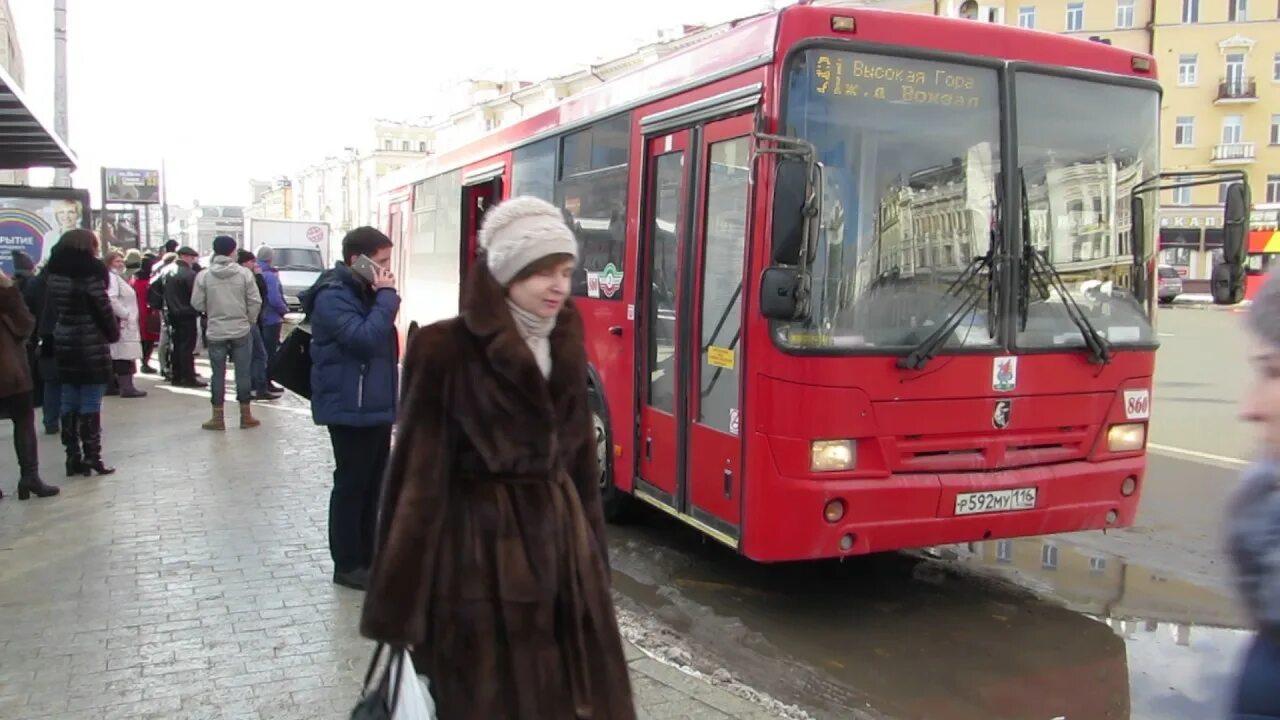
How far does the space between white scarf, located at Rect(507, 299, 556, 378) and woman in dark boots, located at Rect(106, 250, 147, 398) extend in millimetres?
10482

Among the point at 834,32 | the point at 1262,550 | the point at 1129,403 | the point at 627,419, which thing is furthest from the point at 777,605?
the point at 1262,550

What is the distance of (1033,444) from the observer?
5.55 metres

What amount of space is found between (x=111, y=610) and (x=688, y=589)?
10.3ft

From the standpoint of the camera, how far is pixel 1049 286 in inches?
217

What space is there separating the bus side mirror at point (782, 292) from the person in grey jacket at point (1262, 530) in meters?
3.06

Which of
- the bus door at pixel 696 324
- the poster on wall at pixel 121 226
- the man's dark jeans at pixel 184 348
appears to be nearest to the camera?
the bus door at pixel 696 324

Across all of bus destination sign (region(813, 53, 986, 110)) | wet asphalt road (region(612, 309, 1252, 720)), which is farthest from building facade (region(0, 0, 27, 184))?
bus destination sign (region(813, 53, 986, 110))

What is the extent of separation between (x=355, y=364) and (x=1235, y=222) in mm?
5000

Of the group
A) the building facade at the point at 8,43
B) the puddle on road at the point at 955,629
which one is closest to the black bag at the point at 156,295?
the puddle on road at the point at 955,629

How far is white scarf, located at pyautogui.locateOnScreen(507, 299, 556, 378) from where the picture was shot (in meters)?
2.71

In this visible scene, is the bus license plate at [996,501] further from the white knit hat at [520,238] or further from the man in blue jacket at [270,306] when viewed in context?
the man in blue jacket at [270,306]

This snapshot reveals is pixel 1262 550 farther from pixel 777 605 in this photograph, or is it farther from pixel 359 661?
pixel 777 605

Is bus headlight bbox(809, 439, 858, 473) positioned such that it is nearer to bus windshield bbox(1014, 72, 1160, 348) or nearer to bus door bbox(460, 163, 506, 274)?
bus windshield bbox(1014, 72, 1160, 348)

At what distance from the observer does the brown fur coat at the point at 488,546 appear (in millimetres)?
2551
